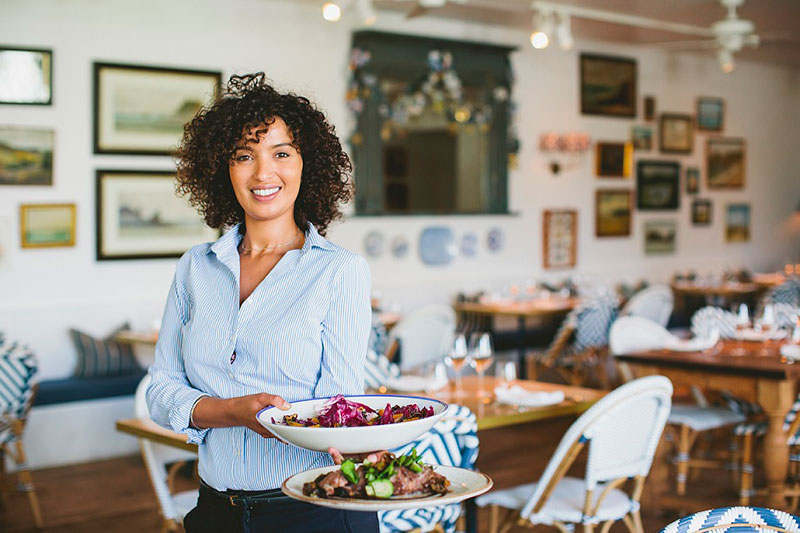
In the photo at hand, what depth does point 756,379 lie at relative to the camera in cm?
441

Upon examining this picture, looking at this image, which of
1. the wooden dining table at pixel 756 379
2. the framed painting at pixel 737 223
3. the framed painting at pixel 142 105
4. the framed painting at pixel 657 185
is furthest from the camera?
the framed painting at pixel 737 223

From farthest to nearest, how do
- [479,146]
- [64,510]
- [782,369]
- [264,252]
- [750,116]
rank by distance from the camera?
[750,116] → [479,146] → [64,510] → [782,369] → [264,252]

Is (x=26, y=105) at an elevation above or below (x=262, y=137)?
above

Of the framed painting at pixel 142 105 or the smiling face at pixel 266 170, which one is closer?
the smiling face at pixel 266 170

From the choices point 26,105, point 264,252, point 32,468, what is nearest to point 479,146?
point 26,105

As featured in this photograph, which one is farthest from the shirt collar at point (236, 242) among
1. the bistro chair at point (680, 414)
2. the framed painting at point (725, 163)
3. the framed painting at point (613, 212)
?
the framed painting at point (725, 163)

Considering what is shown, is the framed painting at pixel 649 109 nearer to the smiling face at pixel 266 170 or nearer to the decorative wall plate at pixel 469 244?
the decorative wall plate at pixel 469 244

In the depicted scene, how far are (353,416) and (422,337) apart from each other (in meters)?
4.60

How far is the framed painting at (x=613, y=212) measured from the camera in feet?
31.7

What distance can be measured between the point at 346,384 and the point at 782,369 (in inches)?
125

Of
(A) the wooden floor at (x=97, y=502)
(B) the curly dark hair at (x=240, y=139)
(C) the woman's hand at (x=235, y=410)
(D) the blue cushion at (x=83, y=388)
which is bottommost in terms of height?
(A) the wooden floor at (x=97, y=502)

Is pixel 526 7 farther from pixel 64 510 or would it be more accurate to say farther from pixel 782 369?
pixel 64 510

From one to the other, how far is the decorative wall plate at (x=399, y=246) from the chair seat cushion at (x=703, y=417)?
3.56 metres

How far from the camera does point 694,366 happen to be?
457cm
